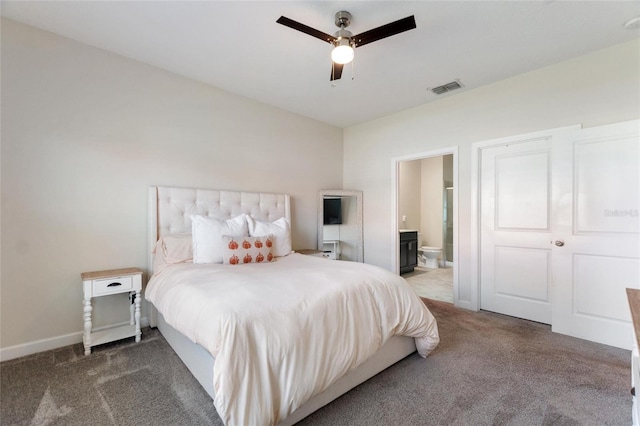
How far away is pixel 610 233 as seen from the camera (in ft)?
8.62

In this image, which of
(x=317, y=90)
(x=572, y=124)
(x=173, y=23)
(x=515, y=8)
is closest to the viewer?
(x=515, y=8)

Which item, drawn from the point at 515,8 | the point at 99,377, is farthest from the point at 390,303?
the point at 515,8

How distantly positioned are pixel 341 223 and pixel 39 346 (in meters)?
3.89

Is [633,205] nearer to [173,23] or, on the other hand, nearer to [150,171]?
[173,23]

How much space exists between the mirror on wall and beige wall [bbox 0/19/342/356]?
1.86m

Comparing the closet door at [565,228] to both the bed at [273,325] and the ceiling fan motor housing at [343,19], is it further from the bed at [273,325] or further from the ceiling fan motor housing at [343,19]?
the ceiling fan motor housing at [343,19]

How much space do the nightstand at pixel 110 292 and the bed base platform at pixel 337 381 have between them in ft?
1.46

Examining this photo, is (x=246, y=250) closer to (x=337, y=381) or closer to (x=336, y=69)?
(x=337, y=381)

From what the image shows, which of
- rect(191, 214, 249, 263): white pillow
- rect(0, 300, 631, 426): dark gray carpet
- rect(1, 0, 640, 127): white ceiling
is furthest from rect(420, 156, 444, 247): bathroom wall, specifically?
rect(191, 214, 249, 263): white pillow

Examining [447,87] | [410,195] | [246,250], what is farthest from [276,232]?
[410,195]

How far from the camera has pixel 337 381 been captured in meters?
1.78

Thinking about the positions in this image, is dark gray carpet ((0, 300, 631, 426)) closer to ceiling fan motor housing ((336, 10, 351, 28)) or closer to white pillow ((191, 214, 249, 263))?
white pillow ((191, 214, 249, 263))

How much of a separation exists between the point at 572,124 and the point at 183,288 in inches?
155

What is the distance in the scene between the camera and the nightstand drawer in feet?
8.01
